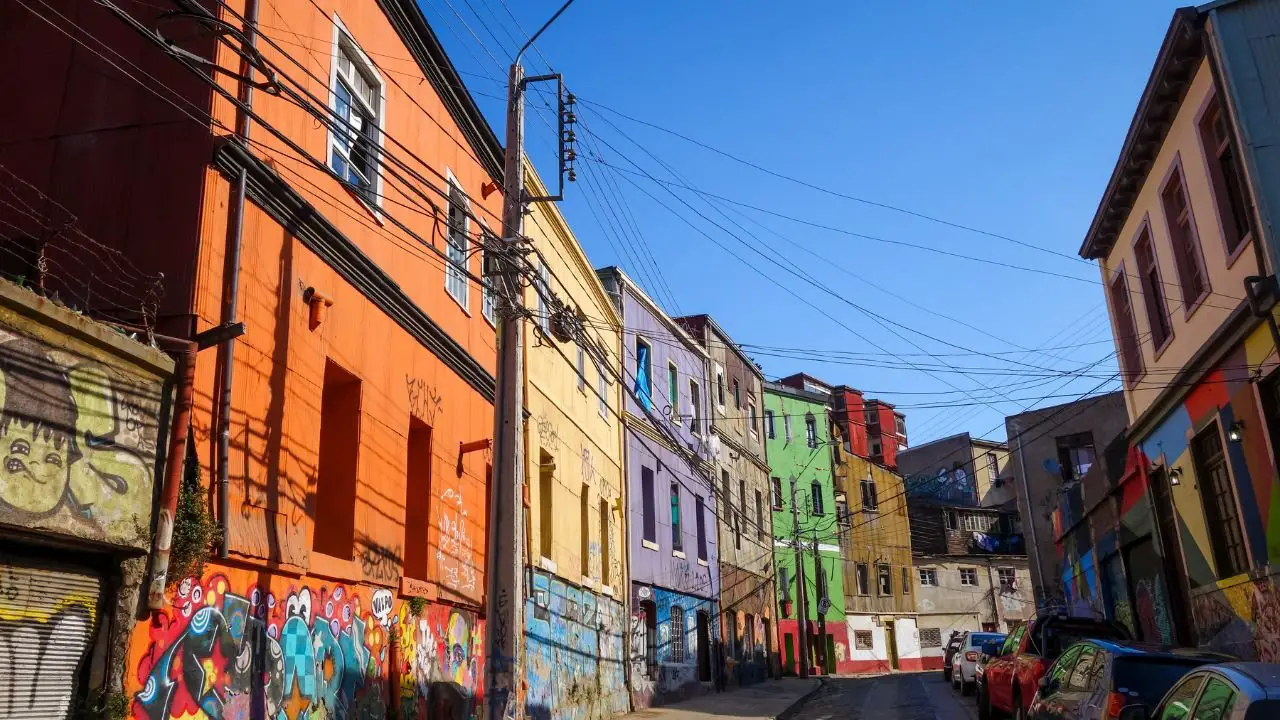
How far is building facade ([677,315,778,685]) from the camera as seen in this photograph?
31.7 metres

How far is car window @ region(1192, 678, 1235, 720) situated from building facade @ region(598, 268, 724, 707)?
650 inches

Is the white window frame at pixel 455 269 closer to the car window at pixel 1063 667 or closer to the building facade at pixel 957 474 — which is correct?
the car window at pixel 1063 667

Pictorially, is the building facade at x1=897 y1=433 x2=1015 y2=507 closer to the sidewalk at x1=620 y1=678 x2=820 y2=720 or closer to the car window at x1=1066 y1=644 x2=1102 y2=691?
the sidewalk at x1=620 y1=678 x2=820 y2=720

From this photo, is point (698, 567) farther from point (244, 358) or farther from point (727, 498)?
point (244, 358)

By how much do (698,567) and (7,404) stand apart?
2324 cm

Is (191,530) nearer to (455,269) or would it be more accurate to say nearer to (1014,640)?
(455,269)

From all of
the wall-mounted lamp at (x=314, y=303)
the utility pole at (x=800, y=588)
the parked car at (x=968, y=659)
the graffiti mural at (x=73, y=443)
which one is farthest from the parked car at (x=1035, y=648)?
A: the utility pole at (x=800, y=588)

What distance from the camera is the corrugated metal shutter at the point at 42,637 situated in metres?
6.48

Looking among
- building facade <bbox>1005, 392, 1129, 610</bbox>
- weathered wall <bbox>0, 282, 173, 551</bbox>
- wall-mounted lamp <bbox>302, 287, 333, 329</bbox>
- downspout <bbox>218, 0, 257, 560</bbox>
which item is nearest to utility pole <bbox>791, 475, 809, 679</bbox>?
building facade <bbox>1005, 392, 1129, 610</bbox>

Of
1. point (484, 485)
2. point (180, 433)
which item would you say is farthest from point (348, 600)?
point (484, 485)

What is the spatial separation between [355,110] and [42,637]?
681 cm

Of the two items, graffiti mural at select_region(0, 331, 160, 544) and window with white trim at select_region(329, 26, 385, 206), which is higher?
window with white trim at select_region(329, 26, 385, 206)

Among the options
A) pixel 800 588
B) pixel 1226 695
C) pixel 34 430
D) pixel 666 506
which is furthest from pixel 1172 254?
A: pixel 800 588

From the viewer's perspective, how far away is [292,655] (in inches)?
354
